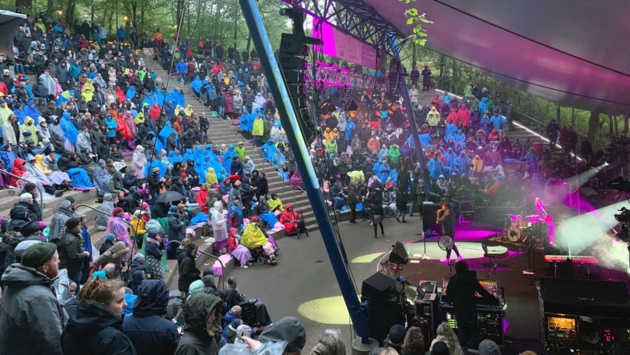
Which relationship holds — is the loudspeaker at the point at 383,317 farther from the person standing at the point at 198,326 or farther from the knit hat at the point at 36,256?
the knit hat at the point at 36,256

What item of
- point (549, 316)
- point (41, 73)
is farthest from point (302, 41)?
point (41, 73)

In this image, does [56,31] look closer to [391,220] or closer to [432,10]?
[391,220]

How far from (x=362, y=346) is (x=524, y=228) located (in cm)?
884

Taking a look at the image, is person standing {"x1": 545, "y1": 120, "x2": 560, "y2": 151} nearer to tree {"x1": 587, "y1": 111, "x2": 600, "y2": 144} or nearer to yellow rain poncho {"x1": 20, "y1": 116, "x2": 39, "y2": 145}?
tree {"x1": 587, "y1": 111, "x2": 600, "y2": 144}

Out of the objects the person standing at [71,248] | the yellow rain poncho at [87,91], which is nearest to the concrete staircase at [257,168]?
the person standing at [71,248]

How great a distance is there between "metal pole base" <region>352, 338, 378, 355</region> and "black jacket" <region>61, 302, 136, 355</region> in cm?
568

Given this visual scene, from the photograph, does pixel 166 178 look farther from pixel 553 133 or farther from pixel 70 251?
pixel 553 133

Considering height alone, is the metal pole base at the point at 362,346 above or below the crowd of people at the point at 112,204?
below

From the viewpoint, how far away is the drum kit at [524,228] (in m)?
14.8

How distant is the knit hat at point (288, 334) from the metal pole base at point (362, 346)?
17.4 feet

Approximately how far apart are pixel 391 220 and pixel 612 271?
9.34 m

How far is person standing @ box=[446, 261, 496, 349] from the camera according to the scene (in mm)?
8336

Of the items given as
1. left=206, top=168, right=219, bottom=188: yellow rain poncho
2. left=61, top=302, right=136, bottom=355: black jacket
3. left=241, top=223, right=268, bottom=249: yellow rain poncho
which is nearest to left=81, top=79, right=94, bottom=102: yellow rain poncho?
left=206, top=168, right=219, bottom=188: yellow rain poncho

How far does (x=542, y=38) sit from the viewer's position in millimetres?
10719
